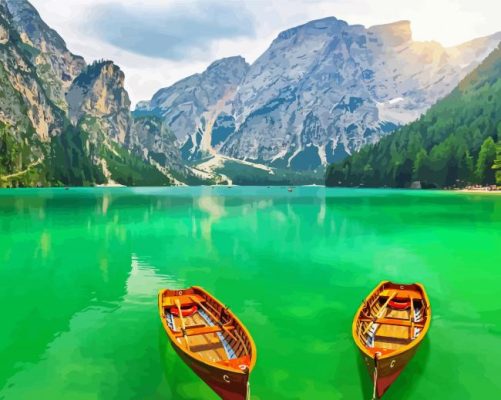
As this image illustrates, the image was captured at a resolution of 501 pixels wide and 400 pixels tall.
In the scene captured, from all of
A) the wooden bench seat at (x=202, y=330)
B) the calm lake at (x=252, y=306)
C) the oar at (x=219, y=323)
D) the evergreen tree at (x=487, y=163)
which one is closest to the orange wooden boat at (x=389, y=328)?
the calm lake at (x=252, y=306)

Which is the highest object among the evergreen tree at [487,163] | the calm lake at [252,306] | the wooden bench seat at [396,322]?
the evergreen tree at [487,163]

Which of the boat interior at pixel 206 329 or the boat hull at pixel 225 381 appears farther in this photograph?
the boat interior at pixel 206 329

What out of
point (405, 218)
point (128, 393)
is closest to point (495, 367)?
point (128, 393)

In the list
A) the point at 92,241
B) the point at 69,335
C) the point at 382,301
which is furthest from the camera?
the point at 92,241

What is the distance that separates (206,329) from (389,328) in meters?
8.90

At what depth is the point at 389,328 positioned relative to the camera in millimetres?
21531

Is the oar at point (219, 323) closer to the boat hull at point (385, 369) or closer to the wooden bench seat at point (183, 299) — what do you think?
the wooden bench seat at point (183, 299)

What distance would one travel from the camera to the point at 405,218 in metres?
90.1

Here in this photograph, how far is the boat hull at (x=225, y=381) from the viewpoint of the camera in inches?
584

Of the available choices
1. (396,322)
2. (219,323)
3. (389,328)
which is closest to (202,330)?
(219,323)

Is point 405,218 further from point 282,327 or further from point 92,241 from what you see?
point 282,327

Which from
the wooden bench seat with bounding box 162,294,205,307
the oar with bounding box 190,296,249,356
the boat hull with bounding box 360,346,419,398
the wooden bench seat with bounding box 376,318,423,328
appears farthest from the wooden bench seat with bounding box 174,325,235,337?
the wooden bench seat with bounding box 376,318,423,328

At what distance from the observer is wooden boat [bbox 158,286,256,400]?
15125 mm

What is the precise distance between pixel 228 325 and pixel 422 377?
8.87m
